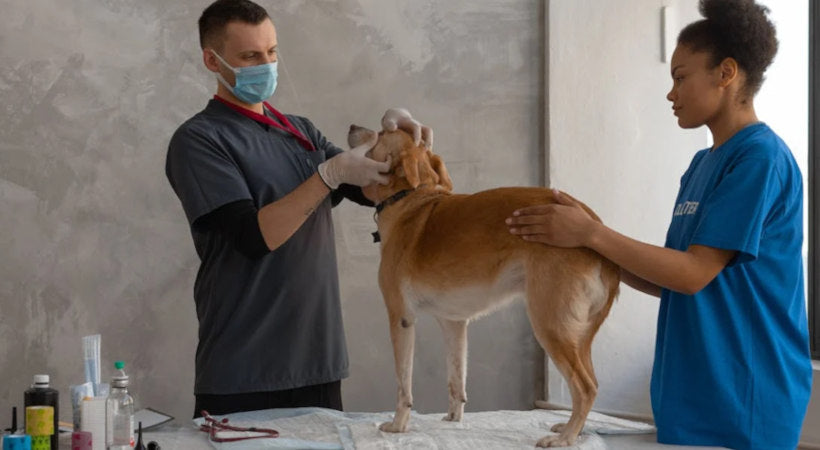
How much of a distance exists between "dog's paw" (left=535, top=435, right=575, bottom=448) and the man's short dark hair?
51.2 inches

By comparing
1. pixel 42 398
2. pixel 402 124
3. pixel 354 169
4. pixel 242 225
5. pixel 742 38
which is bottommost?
pixel 42 398

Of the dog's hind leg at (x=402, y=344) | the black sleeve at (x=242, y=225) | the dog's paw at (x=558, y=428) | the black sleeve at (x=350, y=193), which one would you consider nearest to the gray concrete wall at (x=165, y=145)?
the black sleeve at (x=350, y=193)

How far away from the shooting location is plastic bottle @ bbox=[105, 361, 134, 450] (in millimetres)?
1871

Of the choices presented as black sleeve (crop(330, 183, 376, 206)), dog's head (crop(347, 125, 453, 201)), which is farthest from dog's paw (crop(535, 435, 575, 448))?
black sleeve (crop(330, 183, 376, 206))

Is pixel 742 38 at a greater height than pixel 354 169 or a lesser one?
greater

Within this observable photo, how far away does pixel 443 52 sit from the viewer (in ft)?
14.1

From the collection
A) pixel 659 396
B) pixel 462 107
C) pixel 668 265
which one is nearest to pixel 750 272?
pixel 668 265

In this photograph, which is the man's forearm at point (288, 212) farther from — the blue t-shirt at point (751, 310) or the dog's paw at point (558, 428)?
the blue t-shirt at point (751, 310)

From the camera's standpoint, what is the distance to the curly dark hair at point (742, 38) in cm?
192

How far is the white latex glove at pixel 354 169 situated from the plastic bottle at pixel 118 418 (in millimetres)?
673

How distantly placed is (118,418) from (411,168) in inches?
34.1

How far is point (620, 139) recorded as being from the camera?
4.30m

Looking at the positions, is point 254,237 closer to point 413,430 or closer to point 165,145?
point 413,430

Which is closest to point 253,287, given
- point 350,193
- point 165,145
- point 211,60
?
point 350,193
